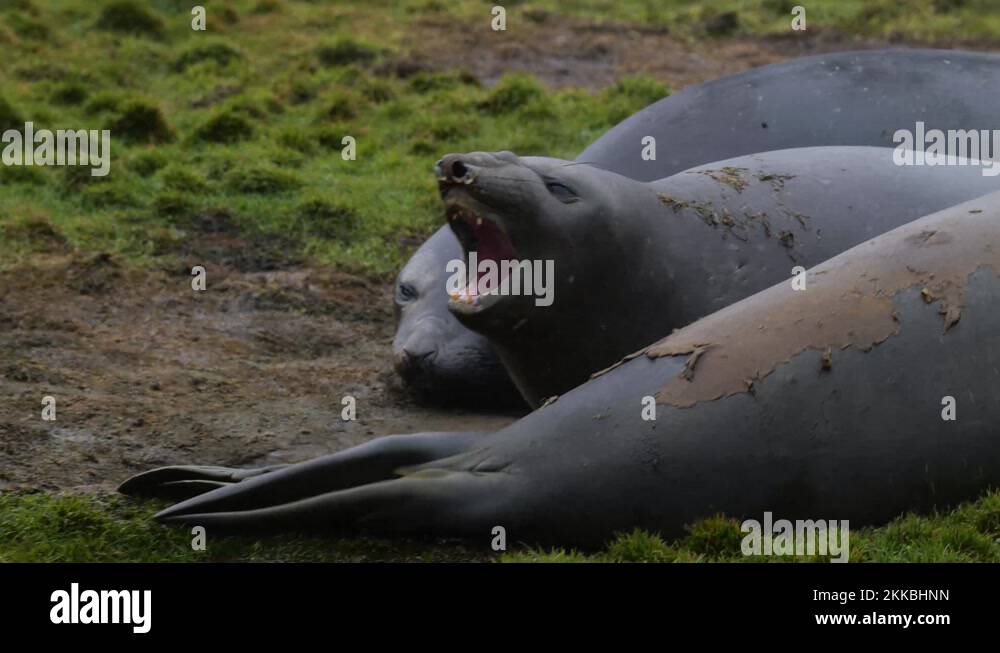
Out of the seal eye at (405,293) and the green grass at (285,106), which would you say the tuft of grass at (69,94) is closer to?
the green grass at (285,106)

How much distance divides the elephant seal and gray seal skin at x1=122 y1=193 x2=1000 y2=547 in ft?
7.58

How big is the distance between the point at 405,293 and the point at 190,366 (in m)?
1.08

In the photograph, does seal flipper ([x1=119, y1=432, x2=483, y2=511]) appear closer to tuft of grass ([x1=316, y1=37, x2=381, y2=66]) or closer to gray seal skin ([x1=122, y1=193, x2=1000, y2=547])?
gray seal skin ([x1=122, y1=193, x2=1000, y2=547])

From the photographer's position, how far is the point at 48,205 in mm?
9406

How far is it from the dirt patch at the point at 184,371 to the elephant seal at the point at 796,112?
51 centimetres

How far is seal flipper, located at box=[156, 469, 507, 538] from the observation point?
16.0 ft

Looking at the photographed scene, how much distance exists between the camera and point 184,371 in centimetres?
712

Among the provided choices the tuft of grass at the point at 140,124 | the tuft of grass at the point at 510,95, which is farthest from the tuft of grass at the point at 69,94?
the tuft of grass at the point at 510,95

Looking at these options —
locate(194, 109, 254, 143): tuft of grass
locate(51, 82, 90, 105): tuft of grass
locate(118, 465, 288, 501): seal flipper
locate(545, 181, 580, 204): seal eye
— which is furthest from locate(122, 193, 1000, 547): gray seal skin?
locate(51, 82, 90, 105): tuft of grass

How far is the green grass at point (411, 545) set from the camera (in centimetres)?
469

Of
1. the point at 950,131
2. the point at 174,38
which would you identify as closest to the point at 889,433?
the point at 950,131

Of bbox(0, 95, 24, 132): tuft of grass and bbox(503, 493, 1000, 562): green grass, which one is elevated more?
bbox(0, 95, 24, 132): tuft of grass
